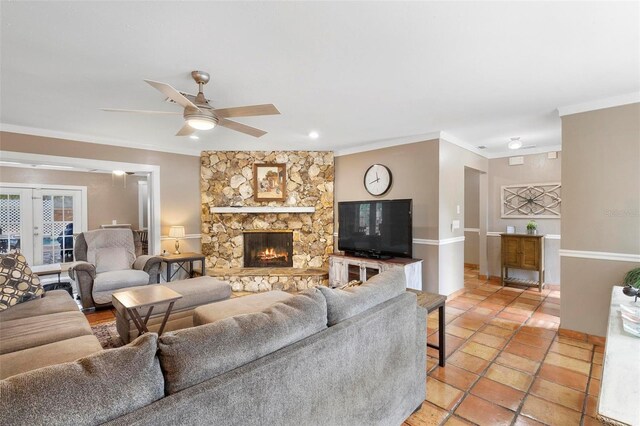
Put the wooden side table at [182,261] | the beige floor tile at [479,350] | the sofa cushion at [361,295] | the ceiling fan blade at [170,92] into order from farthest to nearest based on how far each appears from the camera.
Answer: the wooden side table at [182,261], the beige floor tile at [479,350], the ceiling fan blade at [170,92], the sofa cushion at [361,295]

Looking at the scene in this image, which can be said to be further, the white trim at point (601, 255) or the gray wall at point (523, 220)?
the gray wall at point (523, 220)

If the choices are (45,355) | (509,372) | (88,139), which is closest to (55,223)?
(88,139)

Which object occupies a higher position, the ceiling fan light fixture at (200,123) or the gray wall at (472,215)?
the ceiling fan light fixture at (200,123)

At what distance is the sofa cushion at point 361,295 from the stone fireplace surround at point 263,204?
3.39 m

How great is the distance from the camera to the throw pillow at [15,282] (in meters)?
2.56

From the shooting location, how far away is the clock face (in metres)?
4.57

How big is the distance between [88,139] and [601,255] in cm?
640

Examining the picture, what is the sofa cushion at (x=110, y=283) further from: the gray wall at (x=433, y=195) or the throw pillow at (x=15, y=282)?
the gray wall at (x=433, y=195)

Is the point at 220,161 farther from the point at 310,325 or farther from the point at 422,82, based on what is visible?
the point at 310,325

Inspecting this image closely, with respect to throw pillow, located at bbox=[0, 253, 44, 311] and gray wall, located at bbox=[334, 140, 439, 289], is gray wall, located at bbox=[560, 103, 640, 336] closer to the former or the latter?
gray wall, located at bbox=[334, 140, 439, 289]

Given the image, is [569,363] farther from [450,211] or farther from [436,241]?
[450,211]

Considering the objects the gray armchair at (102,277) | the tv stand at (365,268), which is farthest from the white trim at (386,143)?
the gray armchair at (102,277)

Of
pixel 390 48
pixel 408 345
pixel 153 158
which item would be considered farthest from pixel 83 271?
pixel 390 48

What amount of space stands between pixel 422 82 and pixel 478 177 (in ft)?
13.2
